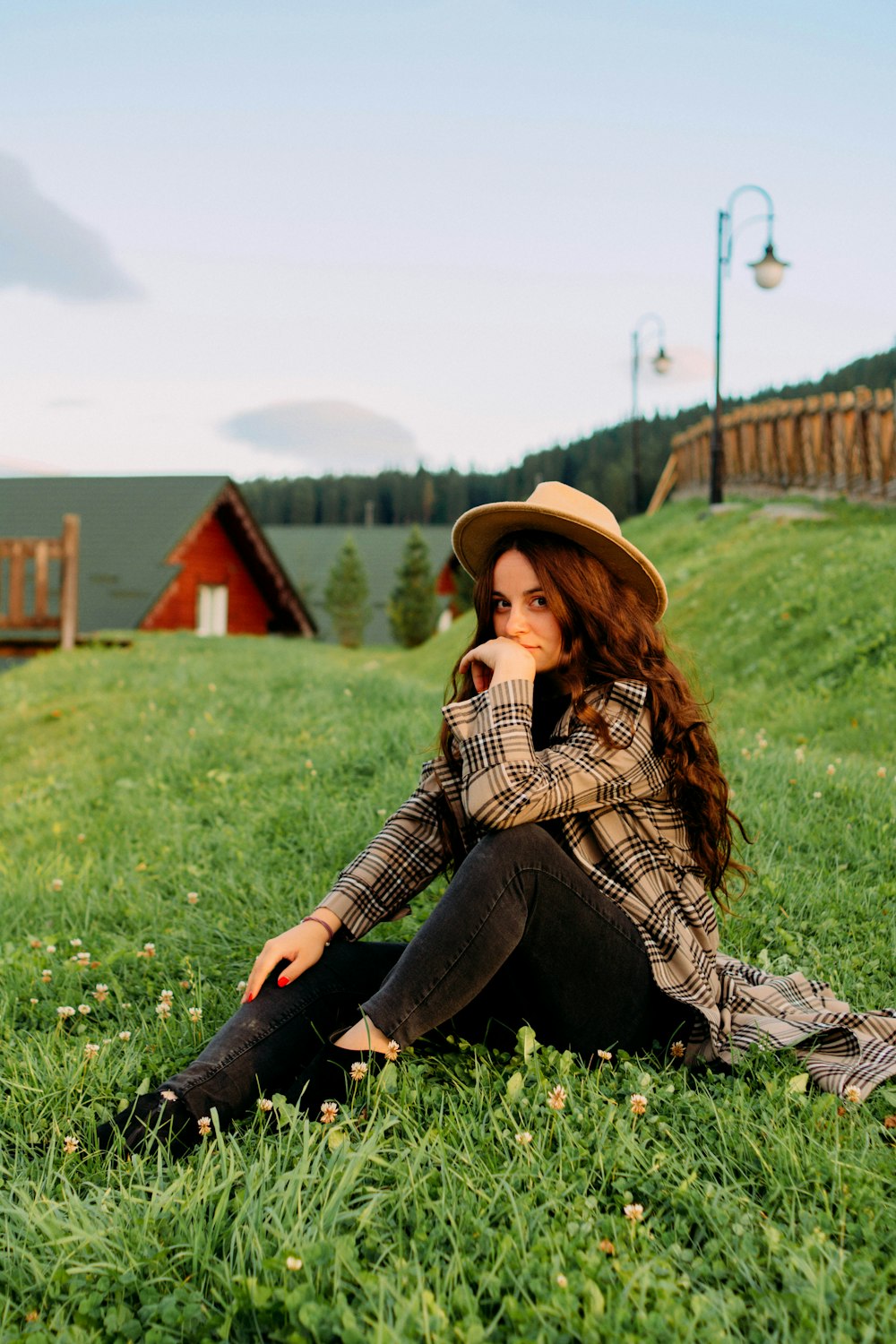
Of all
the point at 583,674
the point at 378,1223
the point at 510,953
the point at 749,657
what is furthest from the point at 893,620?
the point at 378,1223

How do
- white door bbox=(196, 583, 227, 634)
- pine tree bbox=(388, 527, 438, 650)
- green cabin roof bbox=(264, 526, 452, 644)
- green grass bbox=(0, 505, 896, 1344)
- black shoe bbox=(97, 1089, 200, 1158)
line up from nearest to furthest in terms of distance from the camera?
green grass bbox=(0, 505, 896, 1344), black shoe bbox=(97, 1089, 200, 1158), white door bbox=(196, 583, 227, 634), pine tree bbox=(388, 527, 438, 650), green cabin roof bbox=(264, 526, 452, 644)

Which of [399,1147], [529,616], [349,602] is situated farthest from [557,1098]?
[349,602]

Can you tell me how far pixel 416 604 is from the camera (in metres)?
45.2

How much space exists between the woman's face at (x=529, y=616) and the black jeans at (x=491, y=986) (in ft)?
2.02

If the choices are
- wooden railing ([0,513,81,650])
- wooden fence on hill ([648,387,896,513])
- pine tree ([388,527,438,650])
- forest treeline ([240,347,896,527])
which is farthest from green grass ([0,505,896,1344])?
forest treeline ([240,347,896,527])

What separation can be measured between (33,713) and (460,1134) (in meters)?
8.99

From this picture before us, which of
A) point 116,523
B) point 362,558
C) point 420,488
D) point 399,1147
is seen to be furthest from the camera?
point 420,488

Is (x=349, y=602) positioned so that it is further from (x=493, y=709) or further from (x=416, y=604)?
(x=493, y=709)

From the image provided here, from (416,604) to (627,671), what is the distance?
139ft

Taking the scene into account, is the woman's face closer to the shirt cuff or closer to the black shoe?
the shirt cuff

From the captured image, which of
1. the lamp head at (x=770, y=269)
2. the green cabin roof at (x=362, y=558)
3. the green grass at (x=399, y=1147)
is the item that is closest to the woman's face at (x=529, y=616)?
the green grass at (x=399, y=1147)

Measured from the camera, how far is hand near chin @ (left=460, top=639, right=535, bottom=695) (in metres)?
2.82

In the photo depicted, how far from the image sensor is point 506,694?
277 centimetres

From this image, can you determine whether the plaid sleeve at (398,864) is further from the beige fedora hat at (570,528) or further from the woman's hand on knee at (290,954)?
the beige fedora hat at (570,528)
